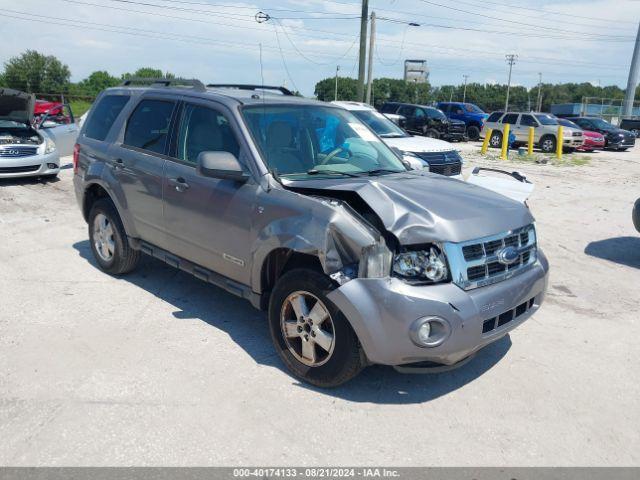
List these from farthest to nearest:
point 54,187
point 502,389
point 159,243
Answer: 1. point 54,187
2. point 159,243
3. point 502,389

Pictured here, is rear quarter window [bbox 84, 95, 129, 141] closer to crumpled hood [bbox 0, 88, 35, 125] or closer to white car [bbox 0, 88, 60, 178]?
white car [bbox 0, 88, 60, 178]

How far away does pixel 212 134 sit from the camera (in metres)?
4.55

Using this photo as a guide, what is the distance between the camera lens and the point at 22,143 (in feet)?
37.4

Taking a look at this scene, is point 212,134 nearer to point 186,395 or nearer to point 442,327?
point 186,395

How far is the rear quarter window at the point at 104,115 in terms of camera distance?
18.9 ft

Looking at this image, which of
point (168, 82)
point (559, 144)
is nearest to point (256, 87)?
point (168, 82)

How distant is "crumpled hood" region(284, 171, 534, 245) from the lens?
3.41 metres

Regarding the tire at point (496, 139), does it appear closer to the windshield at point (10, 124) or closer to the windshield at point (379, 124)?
the windshield at point (379, 124)

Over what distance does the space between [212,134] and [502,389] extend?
2945mm

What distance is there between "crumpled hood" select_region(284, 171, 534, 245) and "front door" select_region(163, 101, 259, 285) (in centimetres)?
51

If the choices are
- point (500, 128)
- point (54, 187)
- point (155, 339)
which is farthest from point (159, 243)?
point (500, 128)

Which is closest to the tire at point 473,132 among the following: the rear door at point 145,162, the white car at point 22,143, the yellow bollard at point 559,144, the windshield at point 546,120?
the windshield at point 546,120

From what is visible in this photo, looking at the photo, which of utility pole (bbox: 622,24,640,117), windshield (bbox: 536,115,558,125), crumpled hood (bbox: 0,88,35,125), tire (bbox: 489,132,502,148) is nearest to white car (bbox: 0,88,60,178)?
crumpled hood (bbox: 0,88,35,125)

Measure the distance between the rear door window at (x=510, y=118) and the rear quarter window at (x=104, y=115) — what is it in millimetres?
21719
